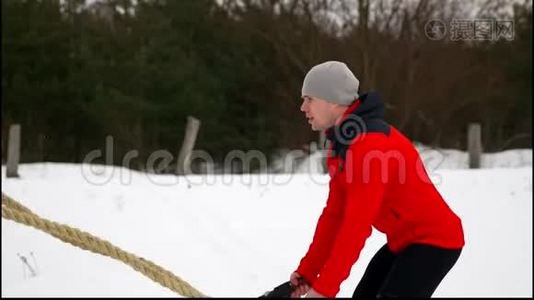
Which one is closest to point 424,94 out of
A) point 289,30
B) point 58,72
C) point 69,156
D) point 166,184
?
point 289,30

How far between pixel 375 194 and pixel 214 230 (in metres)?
4.99

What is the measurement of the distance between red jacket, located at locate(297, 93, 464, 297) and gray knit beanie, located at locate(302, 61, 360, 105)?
4 centimetres

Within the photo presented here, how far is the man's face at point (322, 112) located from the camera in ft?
4.22

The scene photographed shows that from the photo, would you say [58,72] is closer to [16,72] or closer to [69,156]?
[16,72]

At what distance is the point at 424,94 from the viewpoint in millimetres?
5113

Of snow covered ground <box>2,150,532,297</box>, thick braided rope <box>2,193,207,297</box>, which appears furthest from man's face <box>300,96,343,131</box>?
snow covered ground <box>2,150,532,297</box>

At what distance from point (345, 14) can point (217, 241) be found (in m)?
3.16

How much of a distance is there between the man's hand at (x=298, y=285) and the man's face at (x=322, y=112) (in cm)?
43

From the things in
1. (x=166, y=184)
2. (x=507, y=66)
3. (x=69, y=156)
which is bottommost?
(x=69, y=156)

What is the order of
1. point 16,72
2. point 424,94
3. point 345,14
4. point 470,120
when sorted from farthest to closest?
point 16,72 < point 470,120 < point 424,94 < point 345,14

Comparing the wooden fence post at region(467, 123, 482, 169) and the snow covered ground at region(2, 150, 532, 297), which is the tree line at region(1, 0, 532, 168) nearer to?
the wooden fence post at region(467, 123, 482, 169)

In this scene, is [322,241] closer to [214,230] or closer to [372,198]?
[372,198]

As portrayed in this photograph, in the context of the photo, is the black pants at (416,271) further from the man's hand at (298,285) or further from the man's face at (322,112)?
the man's face at (322,112)

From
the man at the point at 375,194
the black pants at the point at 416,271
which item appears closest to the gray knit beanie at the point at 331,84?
the man at the point at 375,194
